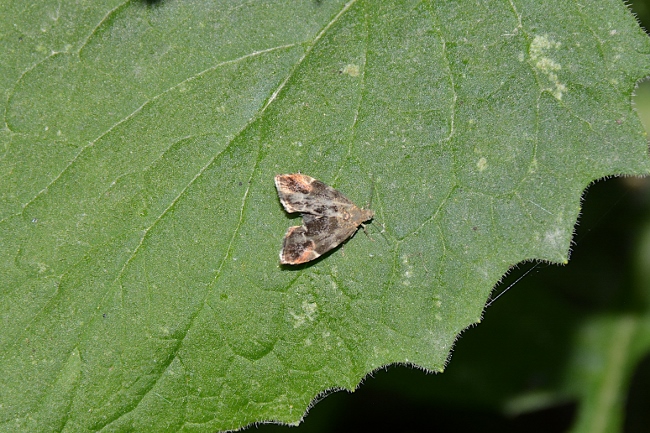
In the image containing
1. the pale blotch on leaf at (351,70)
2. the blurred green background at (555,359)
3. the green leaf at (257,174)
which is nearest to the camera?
the green leaf at (257,174)

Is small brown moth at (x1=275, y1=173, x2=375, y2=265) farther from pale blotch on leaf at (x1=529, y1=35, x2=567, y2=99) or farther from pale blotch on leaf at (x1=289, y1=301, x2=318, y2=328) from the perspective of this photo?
pale blotch on leaf at (x1=529, y1=35, x2=567, y2=99)

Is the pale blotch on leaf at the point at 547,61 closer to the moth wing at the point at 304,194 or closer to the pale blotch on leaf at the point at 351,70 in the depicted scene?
the pale blotch on leaf at the point at 351,70

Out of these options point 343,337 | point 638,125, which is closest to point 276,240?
point 343,337

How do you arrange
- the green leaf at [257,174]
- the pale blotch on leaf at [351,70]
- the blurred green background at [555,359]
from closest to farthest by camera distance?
1. the green leaf at [257,174]
2. the pale blotch on leaf at [351,70]
3. the blurred green background at [555,359]

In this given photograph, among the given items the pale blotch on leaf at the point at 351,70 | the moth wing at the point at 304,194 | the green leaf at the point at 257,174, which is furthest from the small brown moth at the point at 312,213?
the pale blotch on leaf at the point at 351,70

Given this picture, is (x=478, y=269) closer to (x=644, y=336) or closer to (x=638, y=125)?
(x=638, y=125)

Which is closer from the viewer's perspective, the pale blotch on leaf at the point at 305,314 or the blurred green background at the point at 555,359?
the pale blotch on leaf at the point at 305,314
